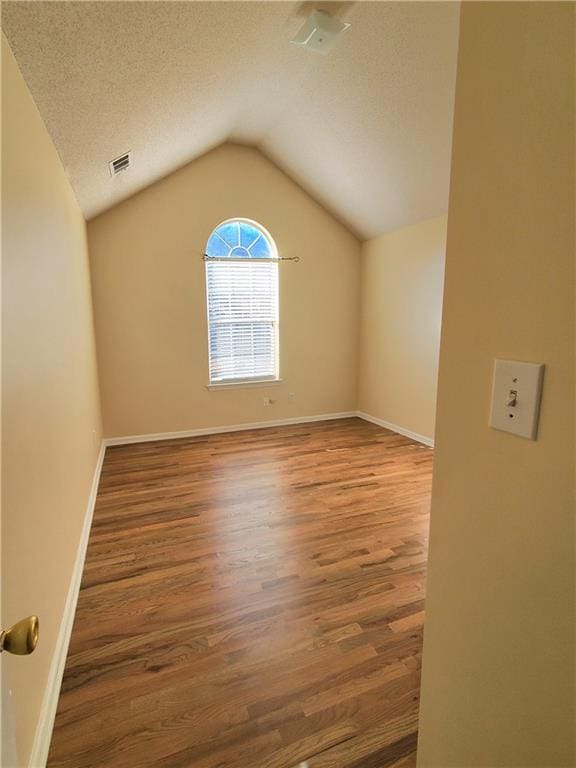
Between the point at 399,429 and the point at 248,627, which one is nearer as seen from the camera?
the point at 248,627

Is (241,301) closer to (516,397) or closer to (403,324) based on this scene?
(403,324)

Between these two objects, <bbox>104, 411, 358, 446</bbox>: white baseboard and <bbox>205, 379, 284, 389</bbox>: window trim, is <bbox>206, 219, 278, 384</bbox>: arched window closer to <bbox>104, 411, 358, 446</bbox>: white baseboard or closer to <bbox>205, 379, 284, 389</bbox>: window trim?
<bbox>205, 379, 284, 389</bbox>: window trim

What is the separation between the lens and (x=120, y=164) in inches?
109

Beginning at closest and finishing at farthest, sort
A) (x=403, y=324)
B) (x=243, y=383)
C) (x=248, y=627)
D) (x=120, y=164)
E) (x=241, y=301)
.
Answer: (x=248, y=627), (x=120, y=164), (x=403, y=324), (x=241, y=301), (x=243, y=383)

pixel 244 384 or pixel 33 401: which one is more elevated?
pixel 33 401

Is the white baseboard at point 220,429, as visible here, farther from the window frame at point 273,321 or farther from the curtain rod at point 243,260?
the curtain rod at point 243,260

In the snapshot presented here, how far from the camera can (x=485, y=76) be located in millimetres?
616

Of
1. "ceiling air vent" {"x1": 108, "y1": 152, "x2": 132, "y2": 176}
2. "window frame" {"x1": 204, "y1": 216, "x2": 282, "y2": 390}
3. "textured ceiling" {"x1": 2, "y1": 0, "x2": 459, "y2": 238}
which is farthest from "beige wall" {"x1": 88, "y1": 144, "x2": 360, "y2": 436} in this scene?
"ceiling air vent" {"x1": 108, "y1": 152, "x2": 132, "y2": 176}

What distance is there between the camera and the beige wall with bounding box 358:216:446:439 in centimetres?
391

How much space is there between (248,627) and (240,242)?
386 centimetres

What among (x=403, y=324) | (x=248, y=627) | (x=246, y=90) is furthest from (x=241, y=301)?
(x=248, y=627)

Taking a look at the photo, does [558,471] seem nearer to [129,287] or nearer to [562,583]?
[562,583]

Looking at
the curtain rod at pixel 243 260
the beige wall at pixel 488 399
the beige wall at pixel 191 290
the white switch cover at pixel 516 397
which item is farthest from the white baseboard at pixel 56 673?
the curtain rod at pixel 243 260

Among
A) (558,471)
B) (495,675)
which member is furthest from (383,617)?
(558,471)
